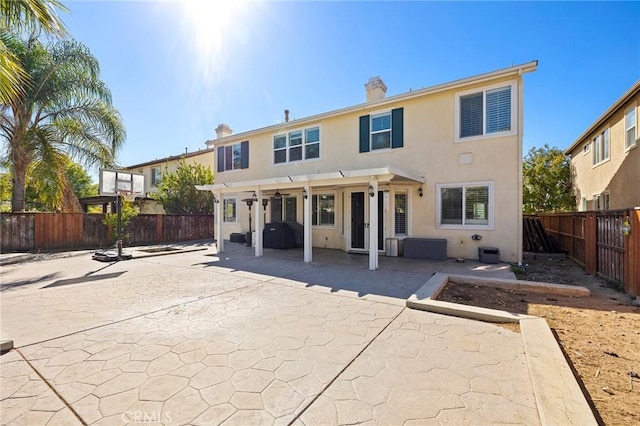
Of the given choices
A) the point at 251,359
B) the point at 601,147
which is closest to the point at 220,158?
the point at 251,359

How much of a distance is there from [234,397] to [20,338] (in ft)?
10.8

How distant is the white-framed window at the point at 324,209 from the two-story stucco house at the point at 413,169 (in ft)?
0.14

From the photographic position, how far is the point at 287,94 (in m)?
12.6

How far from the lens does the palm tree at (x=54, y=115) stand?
11016 mm

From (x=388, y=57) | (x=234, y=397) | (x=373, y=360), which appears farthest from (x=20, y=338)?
(x=388, y=57)

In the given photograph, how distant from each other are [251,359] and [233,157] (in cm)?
1378

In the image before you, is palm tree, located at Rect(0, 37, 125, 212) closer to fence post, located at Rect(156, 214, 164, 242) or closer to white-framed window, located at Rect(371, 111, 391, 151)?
fence post, located at Rect(156, 214, 164, 242)

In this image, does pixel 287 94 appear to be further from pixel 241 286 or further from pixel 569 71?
pixel 569 71

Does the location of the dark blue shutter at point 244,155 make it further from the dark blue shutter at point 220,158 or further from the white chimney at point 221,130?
the white chimney at point 221,130

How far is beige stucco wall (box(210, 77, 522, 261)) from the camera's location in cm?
859

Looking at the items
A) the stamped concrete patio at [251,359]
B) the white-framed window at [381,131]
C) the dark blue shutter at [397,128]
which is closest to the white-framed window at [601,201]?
the dark blue shutter at [397,128]

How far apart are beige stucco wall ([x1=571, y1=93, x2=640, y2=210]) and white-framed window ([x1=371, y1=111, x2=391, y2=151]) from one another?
8744mm

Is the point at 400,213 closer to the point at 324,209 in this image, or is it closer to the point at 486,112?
the point at 324,209

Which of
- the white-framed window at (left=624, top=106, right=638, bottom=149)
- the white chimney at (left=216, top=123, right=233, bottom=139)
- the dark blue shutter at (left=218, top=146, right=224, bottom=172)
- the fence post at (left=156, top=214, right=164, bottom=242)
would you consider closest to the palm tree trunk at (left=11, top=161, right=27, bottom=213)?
the fence post at (left=156, top=214, right=164, bottom=242)
